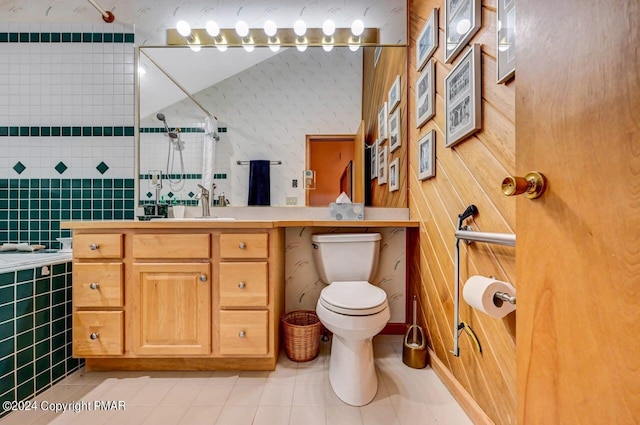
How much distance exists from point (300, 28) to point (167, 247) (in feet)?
5.72

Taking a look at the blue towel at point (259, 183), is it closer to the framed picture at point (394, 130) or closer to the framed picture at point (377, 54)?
the framed picture at point (394, 130)

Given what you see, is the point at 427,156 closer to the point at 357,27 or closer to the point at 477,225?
the point at 477,225

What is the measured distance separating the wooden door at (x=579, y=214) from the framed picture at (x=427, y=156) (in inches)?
38.8

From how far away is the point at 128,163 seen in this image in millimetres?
2066

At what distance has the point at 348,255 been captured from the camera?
5.84 feet

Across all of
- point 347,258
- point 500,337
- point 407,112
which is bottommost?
point 500,337

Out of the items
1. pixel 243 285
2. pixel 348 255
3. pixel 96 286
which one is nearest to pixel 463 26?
pixel 348 255

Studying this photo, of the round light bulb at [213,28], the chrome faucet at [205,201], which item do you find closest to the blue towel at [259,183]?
the chrome faucet at [205,201]

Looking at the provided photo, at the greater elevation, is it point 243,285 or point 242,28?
point 242,28

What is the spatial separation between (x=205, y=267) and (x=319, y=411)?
0.88m

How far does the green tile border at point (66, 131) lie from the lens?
201 cm

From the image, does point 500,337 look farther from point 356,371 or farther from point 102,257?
point 102,257

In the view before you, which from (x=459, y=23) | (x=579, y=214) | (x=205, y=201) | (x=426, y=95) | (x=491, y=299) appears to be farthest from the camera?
(x=205, y=201)

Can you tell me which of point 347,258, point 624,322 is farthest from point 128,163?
point 624,322
